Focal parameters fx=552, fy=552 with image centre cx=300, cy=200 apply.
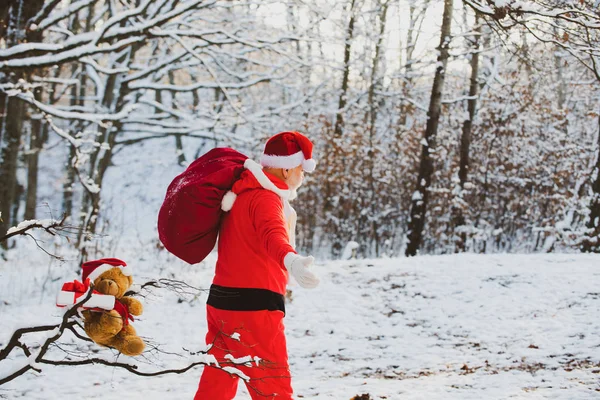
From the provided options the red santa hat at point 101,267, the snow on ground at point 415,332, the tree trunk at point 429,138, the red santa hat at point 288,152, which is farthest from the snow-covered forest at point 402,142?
the red santa hat at point 101,267

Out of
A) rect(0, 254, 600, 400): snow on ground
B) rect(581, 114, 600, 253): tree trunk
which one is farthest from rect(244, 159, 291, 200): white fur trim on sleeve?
rect(581, 114, 600, 253): tree trunk

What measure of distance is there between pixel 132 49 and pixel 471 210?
8.20 m

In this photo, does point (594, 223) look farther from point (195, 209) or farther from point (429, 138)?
point (195, 209)

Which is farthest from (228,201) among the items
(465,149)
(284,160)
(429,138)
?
(465,149)

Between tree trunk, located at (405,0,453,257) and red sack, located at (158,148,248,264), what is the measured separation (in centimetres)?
785

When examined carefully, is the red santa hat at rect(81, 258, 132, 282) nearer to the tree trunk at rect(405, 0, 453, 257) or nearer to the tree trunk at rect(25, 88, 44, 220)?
the tree trunk at rect(405, 0, 453, 257)

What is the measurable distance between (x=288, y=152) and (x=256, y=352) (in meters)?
0.99

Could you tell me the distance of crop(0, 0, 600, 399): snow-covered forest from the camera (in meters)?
4.19

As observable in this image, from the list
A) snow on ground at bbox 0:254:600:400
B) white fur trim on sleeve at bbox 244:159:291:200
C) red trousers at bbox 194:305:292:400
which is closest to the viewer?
red trousers at bbox 194:305:292:400

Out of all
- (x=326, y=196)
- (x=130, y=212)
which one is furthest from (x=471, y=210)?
(x=130, y=212)

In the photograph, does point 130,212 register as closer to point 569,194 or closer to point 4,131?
point 4,131

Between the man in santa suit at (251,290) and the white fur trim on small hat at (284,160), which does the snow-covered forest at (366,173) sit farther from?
the white fur trim on small hat at (284,160)

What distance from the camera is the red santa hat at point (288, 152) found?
280 centimetres

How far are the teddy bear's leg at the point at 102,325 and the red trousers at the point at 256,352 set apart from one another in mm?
633
